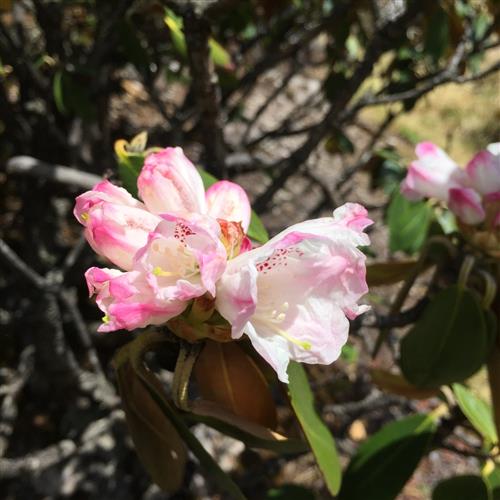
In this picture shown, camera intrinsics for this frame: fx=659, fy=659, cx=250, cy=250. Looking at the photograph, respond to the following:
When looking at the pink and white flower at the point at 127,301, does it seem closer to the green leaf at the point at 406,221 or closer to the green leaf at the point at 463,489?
the green leaf at the point at 463,489

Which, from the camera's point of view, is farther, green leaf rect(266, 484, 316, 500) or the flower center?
green leaf rect(266, 484, 316, 500)

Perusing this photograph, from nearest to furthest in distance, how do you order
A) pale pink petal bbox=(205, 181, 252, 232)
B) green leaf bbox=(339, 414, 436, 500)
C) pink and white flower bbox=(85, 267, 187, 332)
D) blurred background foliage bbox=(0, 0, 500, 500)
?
pink and white flower bbox=(85, 267, 187, 332), pale pink petal bbox=(205, 181, 252, 232), green leaf bbox=(339, 414, 436, 500), blurred background foliage bbox=(0, 0, 500, 500)

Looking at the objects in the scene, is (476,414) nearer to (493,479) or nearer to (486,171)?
(493,479)

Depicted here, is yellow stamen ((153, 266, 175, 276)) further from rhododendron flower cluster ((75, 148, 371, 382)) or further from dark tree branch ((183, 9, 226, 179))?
dark tree branch ((183, 9, 226, 179))

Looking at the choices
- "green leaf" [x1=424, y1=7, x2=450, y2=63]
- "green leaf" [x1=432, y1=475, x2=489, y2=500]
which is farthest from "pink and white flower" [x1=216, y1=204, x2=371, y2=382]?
"green leaf" [x1=424, y1=7, x2=450, y2=63]

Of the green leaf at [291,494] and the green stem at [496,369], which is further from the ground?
the green stem at [496,369]

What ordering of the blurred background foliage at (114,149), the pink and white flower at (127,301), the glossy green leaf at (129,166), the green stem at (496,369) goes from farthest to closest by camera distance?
1. the blurred background foliage at (114,149)
2. the green stem at (496,369)
3. the glossy green leaf at (129,166)
4. the pink and white flower at (127,301)

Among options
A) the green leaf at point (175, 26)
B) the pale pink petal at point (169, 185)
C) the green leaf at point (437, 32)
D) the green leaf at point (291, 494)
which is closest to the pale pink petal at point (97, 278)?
the pale pink petal at point (169, 185)
